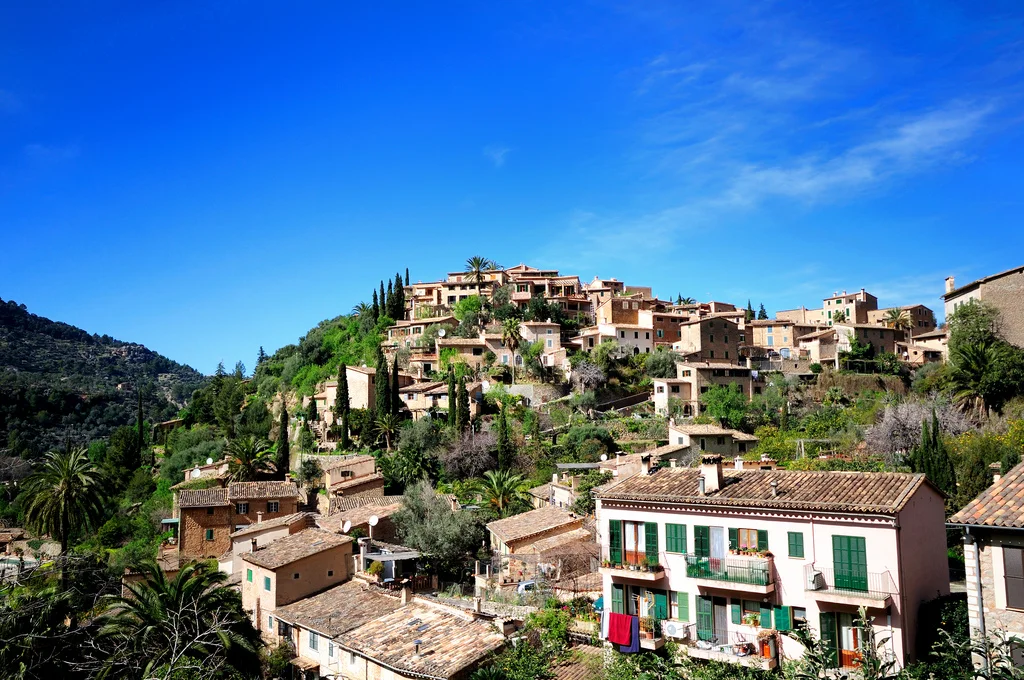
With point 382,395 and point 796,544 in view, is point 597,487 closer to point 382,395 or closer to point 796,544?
point 796,544

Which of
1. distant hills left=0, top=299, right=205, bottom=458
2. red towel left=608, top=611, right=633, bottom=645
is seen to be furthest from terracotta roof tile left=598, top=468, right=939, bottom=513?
distant hills left=0, top=299, right=205, bottom=458

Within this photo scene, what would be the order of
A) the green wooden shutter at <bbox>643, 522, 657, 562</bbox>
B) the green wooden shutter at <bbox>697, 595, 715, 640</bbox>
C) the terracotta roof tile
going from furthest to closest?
1. the green wooden shutter at <bbox>643, 522, 657, 562</bbox>
2. the green wooden shutter at <bbox>697, 595, 715, 640</bbox>
3. the terracotta roof tile

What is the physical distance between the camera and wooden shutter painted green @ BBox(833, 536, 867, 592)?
1958 cm

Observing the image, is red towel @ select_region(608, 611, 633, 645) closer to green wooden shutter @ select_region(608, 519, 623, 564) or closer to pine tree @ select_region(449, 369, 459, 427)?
green wooden shutter @ select_region(608, 519, 623, 564)

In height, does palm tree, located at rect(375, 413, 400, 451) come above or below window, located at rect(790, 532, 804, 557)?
above

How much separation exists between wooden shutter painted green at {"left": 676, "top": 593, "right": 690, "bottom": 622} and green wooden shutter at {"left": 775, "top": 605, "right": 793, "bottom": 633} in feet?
8.52

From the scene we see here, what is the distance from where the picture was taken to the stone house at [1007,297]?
57719 mm

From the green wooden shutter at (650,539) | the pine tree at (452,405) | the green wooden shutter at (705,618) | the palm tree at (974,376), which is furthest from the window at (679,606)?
the palm tree at (974,376)

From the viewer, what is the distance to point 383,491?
51.1 metres

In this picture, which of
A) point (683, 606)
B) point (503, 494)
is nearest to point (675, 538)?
point (683, 606)

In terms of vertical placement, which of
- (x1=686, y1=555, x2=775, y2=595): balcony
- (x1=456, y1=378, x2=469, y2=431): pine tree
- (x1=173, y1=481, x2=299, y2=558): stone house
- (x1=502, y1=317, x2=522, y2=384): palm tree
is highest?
(x1=502, y1=317, x2=522, y2=384): palm tree

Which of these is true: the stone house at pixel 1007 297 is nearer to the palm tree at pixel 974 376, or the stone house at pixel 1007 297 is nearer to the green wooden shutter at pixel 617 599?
the palm tree at pixel 974 376

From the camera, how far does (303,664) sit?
89.1ft

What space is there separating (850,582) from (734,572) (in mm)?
2974
